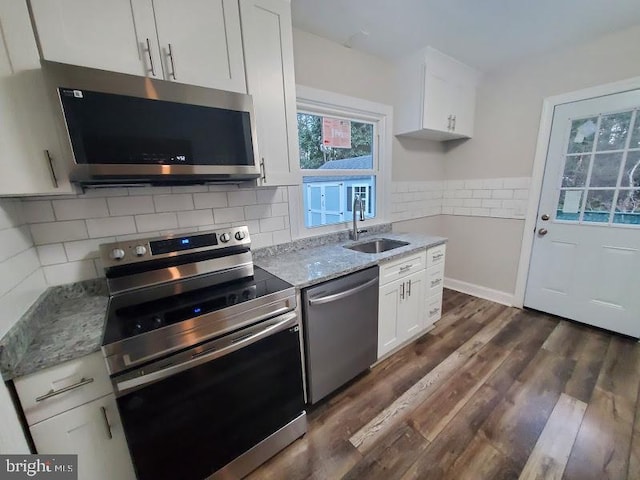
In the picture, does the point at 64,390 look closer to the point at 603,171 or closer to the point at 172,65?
the point at 172,65

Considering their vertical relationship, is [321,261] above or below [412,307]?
above

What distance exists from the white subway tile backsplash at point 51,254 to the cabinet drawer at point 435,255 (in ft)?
7.53

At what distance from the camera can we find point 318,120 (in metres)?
2.10

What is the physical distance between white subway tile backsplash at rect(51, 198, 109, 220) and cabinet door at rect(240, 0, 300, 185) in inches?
32.0

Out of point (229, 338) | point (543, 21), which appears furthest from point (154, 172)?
point (543, 21)

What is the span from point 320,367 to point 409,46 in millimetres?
2520

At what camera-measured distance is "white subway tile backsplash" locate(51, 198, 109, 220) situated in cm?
121

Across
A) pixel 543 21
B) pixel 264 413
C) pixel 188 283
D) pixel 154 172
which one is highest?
pixel 543 21

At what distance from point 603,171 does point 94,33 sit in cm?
340

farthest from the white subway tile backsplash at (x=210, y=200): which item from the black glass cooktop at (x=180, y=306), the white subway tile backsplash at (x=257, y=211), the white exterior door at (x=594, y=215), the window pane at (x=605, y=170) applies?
the window pane at (x=605, y=170)

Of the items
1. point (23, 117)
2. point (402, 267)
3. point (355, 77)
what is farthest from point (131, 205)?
point (355, 77)

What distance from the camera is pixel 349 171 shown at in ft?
7.54

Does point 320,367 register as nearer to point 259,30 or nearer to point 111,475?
point 111,475

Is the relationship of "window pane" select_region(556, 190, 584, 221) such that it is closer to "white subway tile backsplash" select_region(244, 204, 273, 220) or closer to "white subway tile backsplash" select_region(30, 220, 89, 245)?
"white subway tile backsplash" select_region(244, 204, 273, 220)
